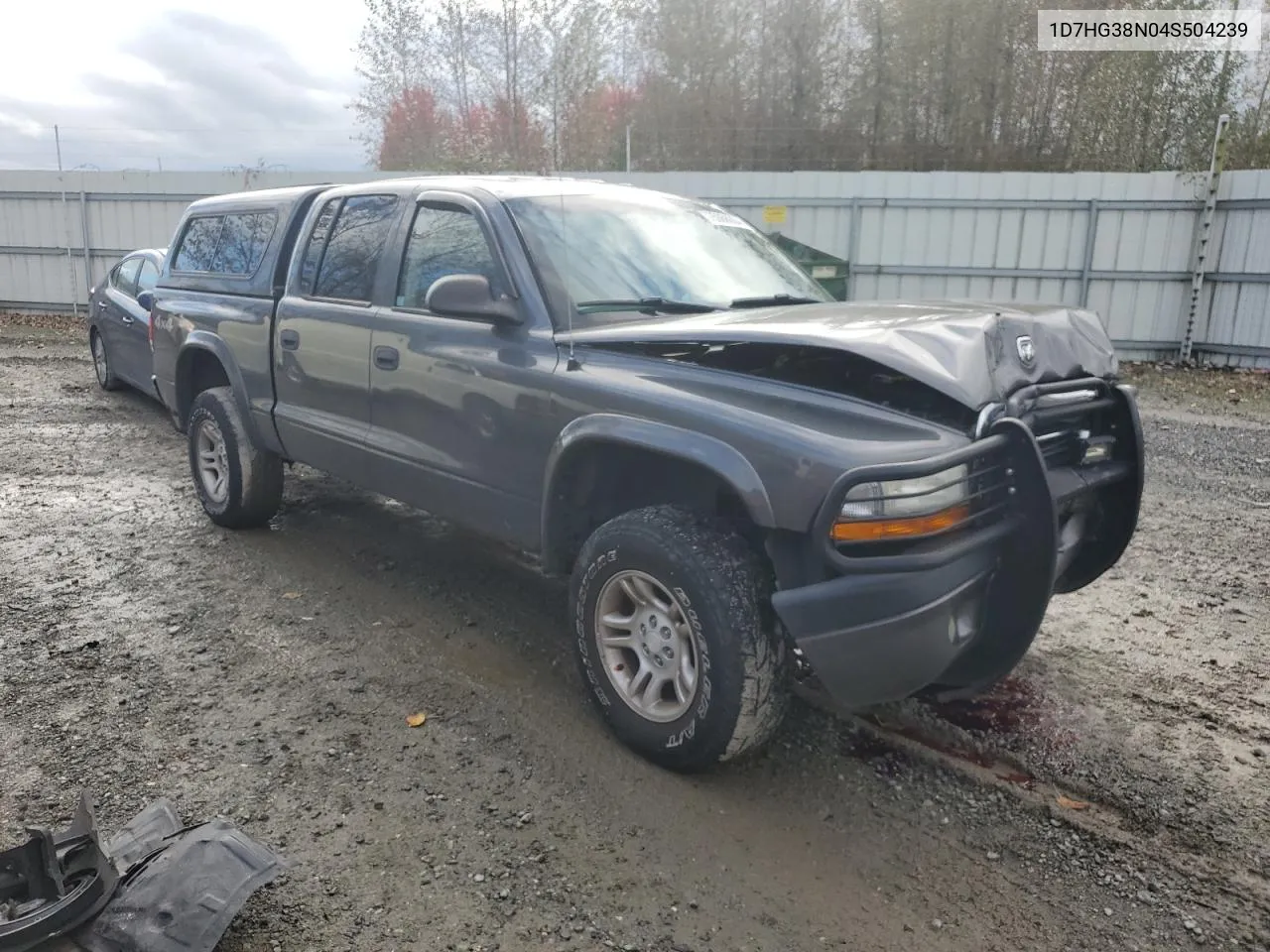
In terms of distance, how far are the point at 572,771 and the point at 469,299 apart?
173 cm

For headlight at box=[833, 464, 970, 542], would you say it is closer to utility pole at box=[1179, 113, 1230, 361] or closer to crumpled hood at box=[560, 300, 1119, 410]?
crumpled hood at box=[560, 300, 1119, 410]

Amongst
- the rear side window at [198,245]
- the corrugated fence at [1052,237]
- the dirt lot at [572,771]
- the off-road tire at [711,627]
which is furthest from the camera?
the corrugated fence at [1052,237]

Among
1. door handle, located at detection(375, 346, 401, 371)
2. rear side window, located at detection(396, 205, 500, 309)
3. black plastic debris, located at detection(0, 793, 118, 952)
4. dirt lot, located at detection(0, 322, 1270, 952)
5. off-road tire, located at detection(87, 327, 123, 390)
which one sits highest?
rear side window, located at detection(396, 205, 500, 309)

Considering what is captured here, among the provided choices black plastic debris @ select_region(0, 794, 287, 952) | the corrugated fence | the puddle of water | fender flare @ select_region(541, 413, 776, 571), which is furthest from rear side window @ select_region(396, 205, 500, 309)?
the corrugated fence

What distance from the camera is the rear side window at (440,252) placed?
3.96 metres

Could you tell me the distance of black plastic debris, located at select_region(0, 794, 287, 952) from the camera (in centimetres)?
232

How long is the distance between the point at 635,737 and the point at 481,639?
4.06 feet

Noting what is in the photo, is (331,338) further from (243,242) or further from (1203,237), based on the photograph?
(1203,237)

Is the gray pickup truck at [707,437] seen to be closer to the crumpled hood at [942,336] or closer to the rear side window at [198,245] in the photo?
the crumpled hood at [942,336]

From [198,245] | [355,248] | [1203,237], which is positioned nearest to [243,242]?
[198,245]

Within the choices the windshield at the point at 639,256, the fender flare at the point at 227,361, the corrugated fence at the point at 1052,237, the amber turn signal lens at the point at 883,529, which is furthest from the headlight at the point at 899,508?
the corrugated fence at the point at 1052,237

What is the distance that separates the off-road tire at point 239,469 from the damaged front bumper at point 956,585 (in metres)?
3.72

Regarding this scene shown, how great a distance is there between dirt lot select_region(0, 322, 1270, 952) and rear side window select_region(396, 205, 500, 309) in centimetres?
152

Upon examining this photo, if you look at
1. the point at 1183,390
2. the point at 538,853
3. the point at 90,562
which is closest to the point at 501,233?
the point at 538,853
